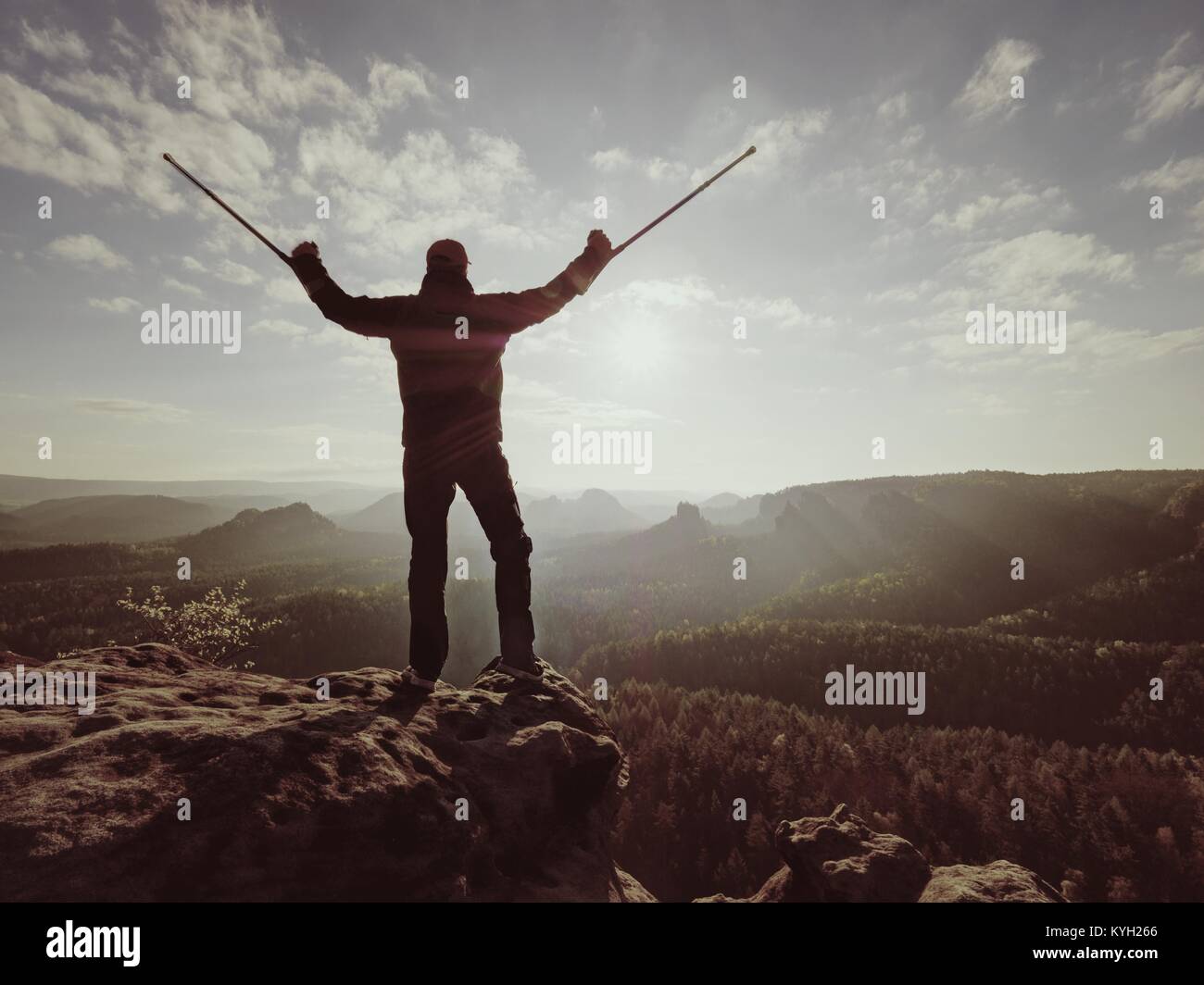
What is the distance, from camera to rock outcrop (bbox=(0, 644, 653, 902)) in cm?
376

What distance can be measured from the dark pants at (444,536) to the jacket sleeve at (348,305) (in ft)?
5.78

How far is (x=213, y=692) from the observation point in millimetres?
6930

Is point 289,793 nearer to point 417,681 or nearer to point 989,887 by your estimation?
point 417,681

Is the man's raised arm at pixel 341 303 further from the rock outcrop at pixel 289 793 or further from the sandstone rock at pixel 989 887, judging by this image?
the sandstone rock at pixel 989 887

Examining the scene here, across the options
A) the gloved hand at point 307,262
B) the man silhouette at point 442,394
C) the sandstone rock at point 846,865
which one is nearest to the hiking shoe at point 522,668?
the man silhouette at point 442,394

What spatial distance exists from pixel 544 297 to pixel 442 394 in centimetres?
207

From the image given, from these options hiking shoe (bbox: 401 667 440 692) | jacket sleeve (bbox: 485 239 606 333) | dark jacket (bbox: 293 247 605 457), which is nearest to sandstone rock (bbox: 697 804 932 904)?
hiking shoe (bbox: 401 667 440 692)

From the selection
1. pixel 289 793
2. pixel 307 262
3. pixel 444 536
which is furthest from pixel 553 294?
pixel 289 793

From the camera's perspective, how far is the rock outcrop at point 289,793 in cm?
376
